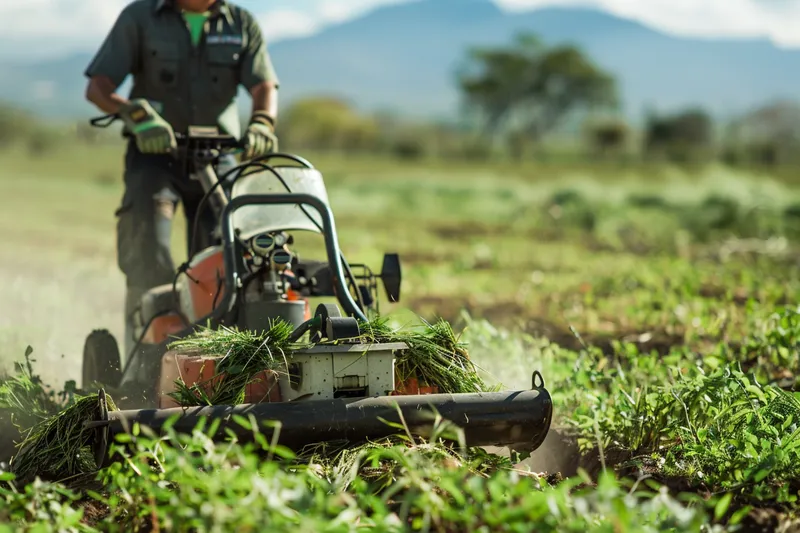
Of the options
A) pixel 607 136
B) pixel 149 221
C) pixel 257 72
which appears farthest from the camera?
pixel 607 136

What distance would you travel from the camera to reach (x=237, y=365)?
419 centimetres

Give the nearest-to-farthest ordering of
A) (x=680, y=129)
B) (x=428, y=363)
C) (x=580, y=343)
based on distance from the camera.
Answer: (x=428, y=363), (x=580, y=343), (x=680, y=129)

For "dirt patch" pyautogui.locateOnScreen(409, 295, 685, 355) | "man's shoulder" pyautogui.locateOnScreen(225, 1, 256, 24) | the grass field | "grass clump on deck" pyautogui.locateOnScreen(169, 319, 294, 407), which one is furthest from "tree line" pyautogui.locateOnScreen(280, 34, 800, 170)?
"grass clump on deck" pyautogui.locateOnScreen(169, 319, 294, 407)

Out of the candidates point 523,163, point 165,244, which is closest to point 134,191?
point 165,244

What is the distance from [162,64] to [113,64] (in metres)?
0.29

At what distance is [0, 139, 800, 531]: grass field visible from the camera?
10.2 feet

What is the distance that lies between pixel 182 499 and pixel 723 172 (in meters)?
32.1

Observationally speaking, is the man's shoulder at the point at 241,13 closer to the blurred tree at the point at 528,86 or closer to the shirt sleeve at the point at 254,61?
the shirt sleeve at the point at 254,61

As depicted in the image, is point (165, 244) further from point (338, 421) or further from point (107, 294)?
point (107, 294)

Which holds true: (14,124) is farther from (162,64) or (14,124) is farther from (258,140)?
(258,140)

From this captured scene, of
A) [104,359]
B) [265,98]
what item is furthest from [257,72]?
[104,359]

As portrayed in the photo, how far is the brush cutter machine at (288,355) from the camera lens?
4.02 meters

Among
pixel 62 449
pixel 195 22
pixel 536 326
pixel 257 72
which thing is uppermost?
pixel 195 22

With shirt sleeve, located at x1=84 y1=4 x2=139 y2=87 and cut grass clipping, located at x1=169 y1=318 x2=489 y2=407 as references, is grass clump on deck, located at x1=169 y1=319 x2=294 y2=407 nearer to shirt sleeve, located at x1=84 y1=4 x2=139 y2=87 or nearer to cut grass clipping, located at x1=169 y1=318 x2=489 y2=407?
cut grass clipping, located at x1=169 y1=318 x2=489 y2=407
